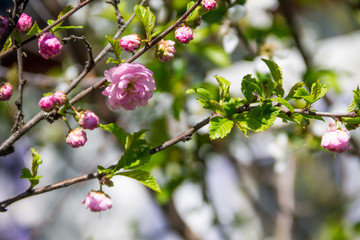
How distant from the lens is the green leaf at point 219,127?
0.60 meters

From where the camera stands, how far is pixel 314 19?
2457 mm

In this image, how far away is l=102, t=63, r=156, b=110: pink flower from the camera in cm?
59

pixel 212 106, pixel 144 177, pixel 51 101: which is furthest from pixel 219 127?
pixel 51 101

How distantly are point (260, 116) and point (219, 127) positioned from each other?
0.21 ft

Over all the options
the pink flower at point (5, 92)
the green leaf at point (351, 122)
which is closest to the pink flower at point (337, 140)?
the green leaf at point (351, 122)

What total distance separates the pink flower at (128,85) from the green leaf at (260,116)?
0.16 metres

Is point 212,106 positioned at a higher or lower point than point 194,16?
lower

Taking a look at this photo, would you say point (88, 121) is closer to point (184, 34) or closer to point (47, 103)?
point (47, 103)

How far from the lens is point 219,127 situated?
0.61 m

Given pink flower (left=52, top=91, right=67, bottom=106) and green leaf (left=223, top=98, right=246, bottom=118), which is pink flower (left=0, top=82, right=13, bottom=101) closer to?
pink flower (left=52, top=91, right=67, bottom=106)

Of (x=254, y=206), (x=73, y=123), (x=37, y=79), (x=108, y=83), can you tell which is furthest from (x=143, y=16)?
(x=254, y=206)

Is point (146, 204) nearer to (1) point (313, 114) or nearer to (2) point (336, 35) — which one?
(2) point (336, 35)

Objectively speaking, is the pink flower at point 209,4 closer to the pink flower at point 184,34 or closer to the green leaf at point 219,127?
the pink flower at point 184,34

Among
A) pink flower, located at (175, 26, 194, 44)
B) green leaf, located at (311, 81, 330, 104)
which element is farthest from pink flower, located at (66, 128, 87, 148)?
green leaf, located at (311, 81, 330, 104)
